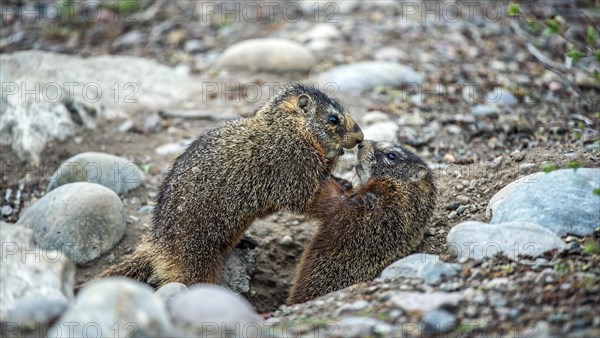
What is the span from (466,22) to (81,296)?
462 inches

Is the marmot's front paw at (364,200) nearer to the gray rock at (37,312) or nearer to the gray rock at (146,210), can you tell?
the gray rock at (146,210)

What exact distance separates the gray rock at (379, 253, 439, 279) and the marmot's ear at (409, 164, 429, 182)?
1.38 m

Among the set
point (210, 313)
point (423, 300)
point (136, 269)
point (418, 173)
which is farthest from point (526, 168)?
point (210, 313)

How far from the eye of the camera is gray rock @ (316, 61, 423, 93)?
40.9 ft

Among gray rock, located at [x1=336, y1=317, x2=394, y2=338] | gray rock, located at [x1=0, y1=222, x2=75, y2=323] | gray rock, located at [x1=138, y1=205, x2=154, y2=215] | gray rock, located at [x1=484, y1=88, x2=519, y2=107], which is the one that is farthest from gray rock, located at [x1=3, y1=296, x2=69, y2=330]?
gray rock, located at [x1=484, y1=88, x2=519, y2=107]

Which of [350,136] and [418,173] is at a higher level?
[350,136]

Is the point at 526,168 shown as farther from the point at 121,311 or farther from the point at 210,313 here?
the point at 121,311

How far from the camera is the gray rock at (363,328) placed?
570cm

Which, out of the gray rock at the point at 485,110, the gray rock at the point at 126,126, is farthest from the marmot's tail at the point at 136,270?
the gray rock at the point at 485,110

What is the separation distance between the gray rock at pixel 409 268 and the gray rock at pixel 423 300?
0.44m

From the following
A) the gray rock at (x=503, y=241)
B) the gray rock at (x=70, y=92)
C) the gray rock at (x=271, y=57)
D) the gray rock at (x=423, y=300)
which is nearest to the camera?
the gray rock at (x=423, y=300)

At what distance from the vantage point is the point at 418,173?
857 centimetres

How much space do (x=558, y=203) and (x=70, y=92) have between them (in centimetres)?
743

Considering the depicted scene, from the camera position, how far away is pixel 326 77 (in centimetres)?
1270
